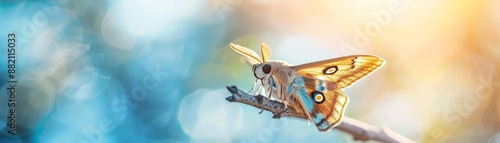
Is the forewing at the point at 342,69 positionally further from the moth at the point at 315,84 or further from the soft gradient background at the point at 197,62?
the soft gradient background at the point at 197,62

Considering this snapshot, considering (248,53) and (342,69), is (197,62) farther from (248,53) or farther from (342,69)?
(342,69)

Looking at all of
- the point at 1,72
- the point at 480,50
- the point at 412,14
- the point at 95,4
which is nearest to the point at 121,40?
the point at 95,4

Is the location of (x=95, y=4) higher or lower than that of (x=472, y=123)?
higher

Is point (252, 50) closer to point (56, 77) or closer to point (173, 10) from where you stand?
point (173, 10)

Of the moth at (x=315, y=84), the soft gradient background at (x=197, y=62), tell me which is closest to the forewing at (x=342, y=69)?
the moth at (x=315, y=84)

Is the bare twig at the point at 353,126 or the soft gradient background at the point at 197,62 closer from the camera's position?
the bare twig at the point at 353,126

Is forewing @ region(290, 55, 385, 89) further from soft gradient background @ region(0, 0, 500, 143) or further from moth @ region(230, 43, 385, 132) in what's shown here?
soft gradient background @ region(0, 0, 500, 143)

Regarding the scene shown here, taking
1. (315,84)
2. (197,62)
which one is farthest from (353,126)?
(197,62)
